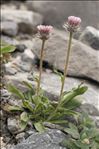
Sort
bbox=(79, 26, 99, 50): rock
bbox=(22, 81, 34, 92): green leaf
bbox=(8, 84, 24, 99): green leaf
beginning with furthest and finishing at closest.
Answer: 1. bbox=(79, 26, 99, 50): rock
2. bbox=(22, 81, 34, 92): green leaf
3. bbox=(8, 84, 24, 99): green leaf

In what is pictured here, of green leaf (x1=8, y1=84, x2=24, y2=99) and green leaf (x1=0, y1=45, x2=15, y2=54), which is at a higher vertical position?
green leaf (x1=0, y1=45, x2=15, y2=54)

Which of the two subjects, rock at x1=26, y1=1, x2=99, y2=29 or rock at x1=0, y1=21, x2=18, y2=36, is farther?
rock at x1=26, y1=1, x2=99, y2=29

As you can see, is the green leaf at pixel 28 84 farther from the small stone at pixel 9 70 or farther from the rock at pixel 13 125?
the small stone at pixel 9 70

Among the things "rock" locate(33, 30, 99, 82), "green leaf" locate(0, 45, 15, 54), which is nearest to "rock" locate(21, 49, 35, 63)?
"rock" locate(33, 30, 99, 82)

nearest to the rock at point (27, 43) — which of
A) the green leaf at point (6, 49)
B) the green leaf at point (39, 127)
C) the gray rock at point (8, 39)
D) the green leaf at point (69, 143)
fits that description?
the gray rock at point (8, 39)

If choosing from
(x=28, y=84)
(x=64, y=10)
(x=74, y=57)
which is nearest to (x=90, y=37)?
(x=74, y=57)

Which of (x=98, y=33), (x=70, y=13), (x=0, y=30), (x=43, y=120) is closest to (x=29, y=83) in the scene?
(x=43, y=120)

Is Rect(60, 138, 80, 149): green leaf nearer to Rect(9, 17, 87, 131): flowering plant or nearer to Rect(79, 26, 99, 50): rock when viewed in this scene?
Rect(9, 17, 87, 131): flowering plant
